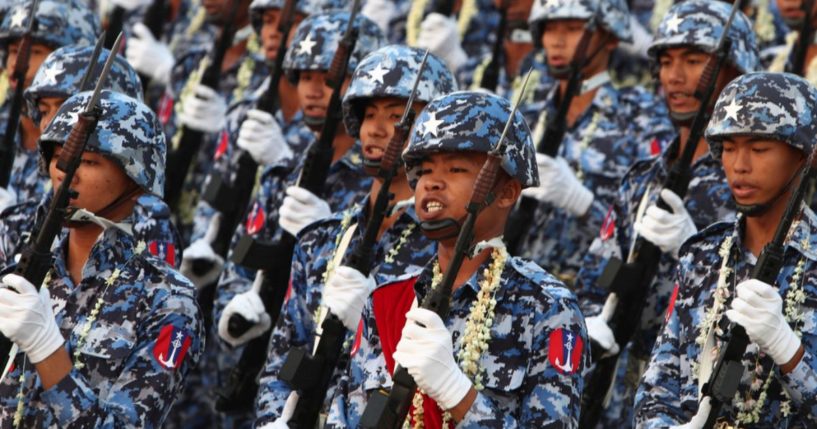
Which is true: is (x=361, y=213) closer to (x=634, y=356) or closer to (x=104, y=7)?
A: (x=634, y=356)

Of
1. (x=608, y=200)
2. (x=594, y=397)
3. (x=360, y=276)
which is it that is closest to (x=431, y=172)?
(x=360, y=276)

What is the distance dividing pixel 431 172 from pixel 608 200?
11.6 feet

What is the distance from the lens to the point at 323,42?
10414mm

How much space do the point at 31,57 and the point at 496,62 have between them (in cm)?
314

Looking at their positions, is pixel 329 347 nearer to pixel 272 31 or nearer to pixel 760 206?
pixel 760 206

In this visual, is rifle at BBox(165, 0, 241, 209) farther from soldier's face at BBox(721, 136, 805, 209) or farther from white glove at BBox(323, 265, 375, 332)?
soldier's face at BBox(721, 136, 805, 209)

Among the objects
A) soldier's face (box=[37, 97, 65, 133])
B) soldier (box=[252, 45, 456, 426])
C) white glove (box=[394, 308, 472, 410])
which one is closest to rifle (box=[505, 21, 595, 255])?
soldier (box=[252, 45, 456, 426])

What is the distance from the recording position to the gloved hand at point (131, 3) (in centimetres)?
1443

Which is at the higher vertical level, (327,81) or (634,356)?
(327,81)

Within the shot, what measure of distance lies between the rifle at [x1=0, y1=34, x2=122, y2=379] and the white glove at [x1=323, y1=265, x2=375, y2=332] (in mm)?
1374

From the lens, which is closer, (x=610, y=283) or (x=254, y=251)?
(x=610, y=283)

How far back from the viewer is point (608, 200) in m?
10.2

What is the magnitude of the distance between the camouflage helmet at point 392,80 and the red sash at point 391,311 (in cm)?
205

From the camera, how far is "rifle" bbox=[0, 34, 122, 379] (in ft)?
22.7
